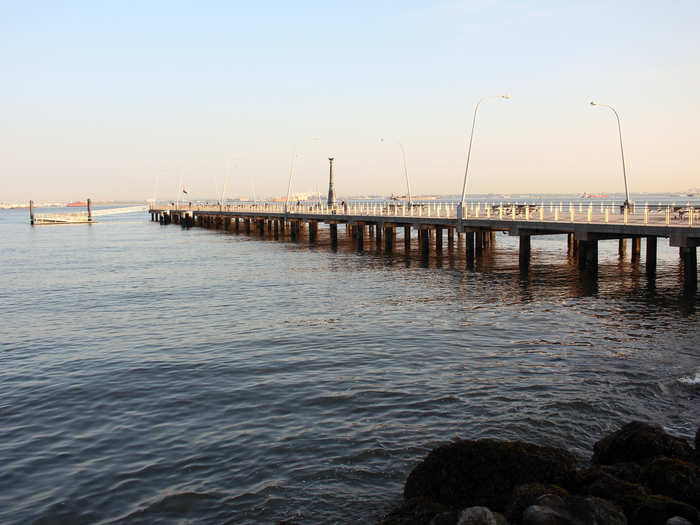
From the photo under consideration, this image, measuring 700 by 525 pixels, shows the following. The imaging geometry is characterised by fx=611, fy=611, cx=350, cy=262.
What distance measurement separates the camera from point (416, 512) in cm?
719

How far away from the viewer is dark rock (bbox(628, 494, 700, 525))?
6434mm

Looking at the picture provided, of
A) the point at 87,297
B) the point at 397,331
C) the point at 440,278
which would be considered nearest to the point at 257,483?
the point at 397,331

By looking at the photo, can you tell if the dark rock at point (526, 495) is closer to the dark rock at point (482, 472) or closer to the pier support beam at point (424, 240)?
the dark rock at point (482, 472)

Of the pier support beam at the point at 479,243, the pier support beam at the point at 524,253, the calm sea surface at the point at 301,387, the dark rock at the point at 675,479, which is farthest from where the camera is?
the pier support beam at the point at 479,243

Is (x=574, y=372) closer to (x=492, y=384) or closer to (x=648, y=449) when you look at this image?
(x=492, y=384)

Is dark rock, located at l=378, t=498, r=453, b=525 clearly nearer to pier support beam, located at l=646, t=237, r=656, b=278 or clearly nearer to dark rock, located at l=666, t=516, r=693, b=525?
dark rock, located at l=666, t=516, r=693, b=525

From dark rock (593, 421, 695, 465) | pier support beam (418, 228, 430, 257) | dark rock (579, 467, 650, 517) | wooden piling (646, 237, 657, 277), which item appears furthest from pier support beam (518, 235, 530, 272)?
dark rock (579, 467, 650, 517)

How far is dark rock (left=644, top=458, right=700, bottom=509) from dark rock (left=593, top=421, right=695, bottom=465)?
814 mm

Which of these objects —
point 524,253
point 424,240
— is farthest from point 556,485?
point 424,240

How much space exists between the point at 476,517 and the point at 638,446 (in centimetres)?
391

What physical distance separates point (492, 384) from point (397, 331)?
6.26 m

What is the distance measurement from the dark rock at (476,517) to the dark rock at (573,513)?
1.64ft

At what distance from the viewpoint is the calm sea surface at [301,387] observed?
29.8ft

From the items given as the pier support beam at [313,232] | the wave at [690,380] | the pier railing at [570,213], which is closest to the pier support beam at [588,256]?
the pier railing at [570,213]
